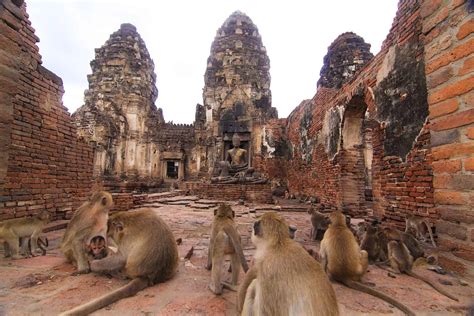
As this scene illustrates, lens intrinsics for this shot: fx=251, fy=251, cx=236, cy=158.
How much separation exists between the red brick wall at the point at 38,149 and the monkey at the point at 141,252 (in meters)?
2.60

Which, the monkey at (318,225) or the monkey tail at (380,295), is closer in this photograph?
the monkey tail at (380,295)

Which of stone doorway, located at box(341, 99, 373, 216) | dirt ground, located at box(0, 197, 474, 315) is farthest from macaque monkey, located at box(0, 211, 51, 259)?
stone doorway, located at box(341, 99, 373, 216)

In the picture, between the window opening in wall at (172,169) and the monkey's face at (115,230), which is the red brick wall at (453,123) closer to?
the monkey's face at (115,230)

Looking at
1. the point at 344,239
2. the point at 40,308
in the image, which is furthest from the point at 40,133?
the point at 344,239

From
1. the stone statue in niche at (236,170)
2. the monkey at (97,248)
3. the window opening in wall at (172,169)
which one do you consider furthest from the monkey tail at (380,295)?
the window opening in wall at (172,169)

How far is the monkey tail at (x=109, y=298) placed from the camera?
1697 mm

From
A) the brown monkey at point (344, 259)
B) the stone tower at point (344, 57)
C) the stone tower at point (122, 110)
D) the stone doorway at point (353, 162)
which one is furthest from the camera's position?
the stone tower at point (122, 110)

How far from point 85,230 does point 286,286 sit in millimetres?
2286

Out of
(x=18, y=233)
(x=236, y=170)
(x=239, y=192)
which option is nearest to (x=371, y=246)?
(x=18, y=233)

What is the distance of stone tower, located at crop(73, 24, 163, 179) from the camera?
19531mm

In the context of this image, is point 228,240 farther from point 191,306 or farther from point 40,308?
point 40,308

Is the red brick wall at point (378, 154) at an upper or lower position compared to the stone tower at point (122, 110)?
lower

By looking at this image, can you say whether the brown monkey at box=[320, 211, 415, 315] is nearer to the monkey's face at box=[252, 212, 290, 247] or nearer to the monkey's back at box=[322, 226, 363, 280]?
the monkey's back at box=[322, 226, 363, 280]

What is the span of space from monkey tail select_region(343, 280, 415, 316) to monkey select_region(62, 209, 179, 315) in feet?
5.60
